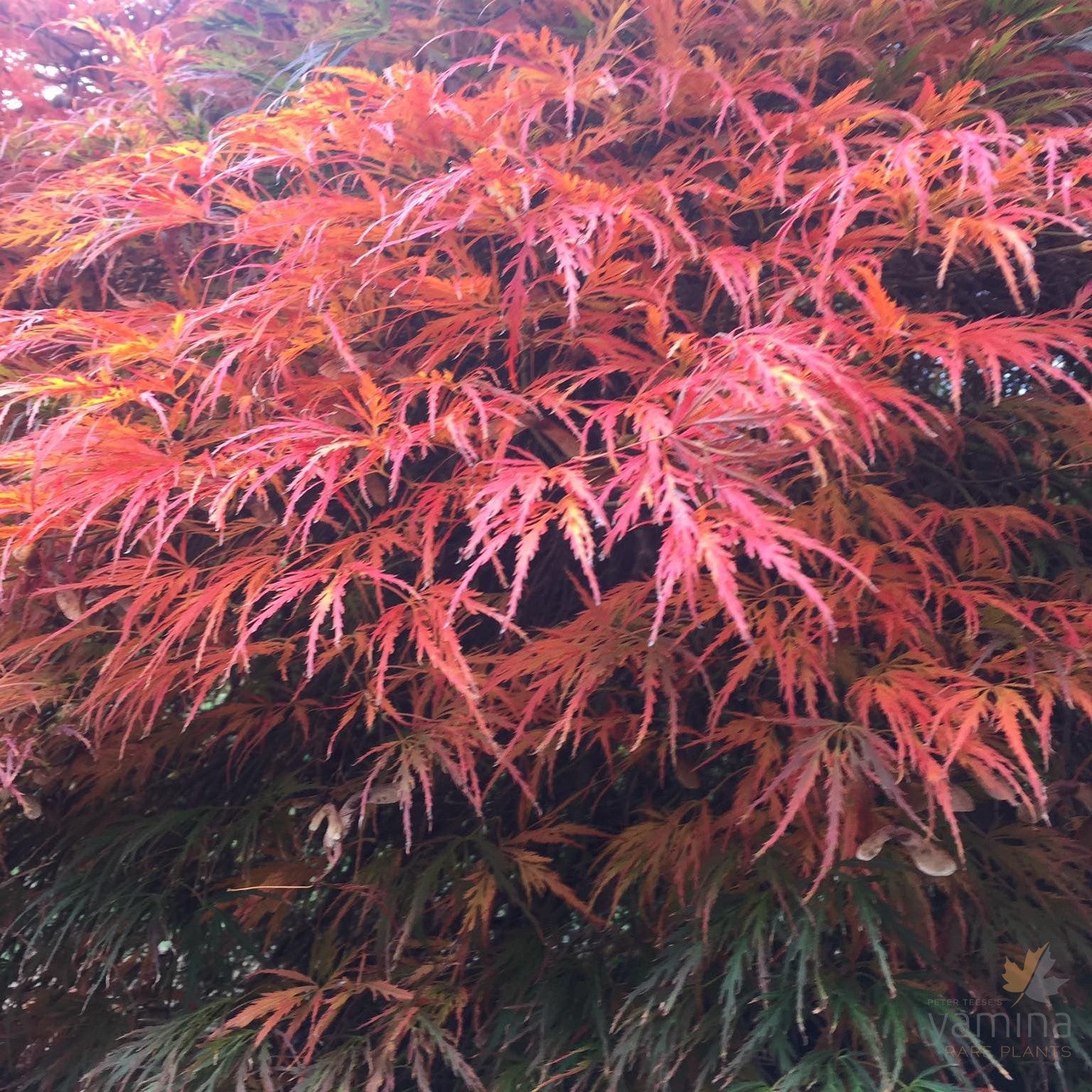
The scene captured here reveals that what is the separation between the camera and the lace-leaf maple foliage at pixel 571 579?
85 centimetres

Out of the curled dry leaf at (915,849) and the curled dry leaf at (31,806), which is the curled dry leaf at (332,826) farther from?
the curled dry leaf at (915,849)

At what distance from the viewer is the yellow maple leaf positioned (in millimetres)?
962

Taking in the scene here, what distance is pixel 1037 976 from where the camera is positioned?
97 centimetres

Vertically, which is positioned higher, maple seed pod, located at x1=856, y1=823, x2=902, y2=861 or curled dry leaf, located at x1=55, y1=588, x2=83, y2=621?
curled dry leaf, located at x1=55, y1=588, x2=83, y2=621

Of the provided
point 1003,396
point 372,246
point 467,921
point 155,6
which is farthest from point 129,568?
point 155,6

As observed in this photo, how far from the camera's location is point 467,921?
976 millimetres

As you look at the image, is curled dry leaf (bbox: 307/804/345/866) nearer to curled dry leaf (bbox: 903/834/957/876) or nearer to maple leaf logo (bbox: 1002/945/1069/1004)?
curled dry leaf (bbox: 903/834/957/876)

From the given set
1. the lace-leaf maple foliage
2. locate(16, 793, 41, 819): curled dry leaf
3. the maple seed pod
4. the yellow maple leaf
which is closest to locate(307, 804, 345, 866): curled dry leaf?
the lace-leaf maple foliage

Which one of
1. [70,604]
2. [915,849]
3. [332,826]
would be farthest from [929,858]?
[70,604]

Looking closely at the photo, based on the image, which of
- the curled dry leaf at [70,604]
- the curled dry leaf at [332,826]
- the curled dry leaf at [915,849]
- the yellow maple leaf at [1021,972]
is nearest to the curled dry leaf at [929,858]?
the curled dry leaf at [915,849]

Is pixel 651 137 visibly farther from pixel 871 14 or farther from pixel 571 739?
pixel 571 739

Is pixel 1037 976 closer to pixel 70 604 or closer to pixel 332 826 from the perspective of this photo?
pixel 332 826

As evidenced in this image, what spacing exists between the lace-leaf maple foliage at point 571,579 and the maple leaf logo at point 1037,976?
0.02 m

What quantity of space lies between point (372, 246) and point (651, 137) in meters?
0.49
